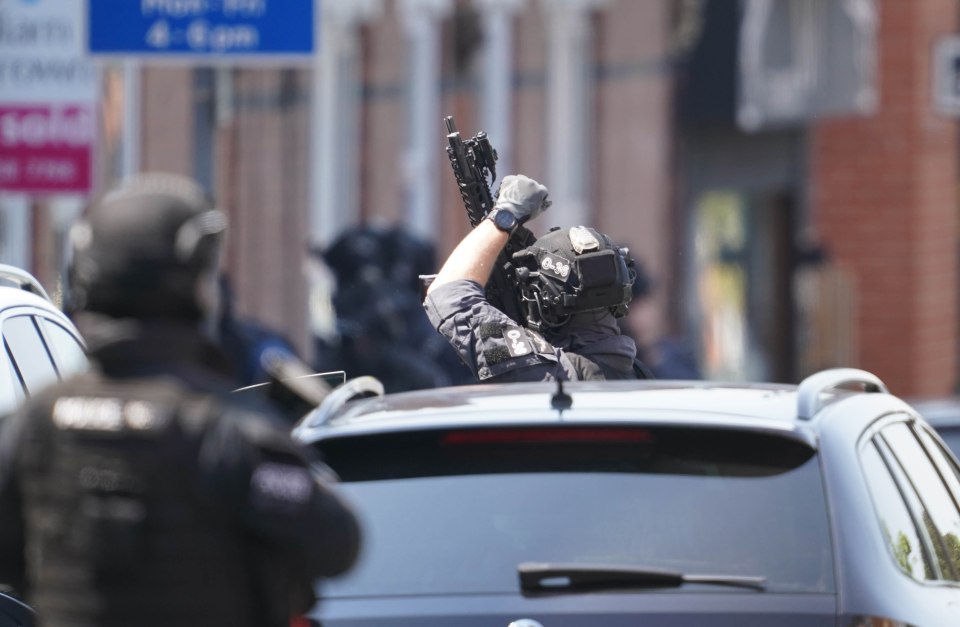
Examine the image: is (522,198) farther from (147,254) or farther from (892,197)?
→ (892,197)

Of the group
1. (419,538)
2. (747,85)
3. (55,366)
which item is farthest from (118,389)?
(747,85)

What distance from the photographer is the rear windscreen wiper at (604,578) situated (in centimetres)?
390

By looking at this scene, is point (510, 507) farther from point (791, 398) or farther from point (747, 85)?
point (747, 85)

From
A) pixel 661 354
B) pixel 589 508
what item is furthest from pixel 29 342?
pixel 661 354

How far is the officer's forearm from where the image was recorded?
5402 mm

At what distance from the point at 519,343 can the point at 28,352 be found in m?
1.27

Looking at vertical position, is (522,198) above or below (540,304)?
above

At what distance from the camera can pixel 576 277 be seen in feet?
17.4

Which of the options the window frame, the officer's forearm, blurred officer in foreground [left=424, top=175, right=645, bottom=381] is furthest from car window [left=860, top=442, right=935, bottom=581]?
the officer's forearm

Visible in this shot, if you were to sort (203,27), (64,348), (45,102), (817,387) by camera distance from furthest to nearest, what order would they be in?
(45,102) < (203,27) < (64,348) < (817,387)

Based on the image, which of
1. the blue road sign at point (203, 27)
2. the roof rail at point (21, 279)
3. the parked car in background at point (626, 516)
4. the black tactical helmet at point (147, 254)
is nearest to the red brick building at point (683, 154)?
the blue road sign at point (203, 27)

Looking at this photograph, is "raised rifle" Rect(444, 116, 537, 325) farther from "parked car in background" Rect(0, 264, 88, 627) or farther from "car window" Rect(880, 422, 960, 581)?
"car window" Rect(880, 422, 960, 581)

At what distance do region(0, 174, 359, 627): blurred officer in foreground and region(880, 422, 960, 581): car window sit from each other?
187 cm

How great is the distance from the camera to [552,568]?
395 centimetres
